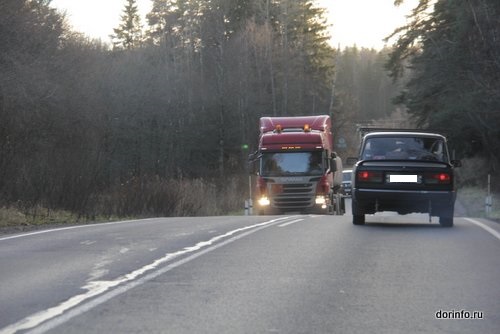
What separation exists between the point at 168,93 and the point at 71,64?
22248 millimetres

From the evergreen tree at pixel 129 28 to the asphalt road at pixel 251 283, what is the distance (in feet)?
240

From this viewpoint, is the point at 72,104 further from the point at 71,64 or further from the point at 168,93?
the point at 168,93

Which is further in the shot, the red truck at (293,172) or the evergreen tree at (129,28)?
the evergreen tree at (129,28)

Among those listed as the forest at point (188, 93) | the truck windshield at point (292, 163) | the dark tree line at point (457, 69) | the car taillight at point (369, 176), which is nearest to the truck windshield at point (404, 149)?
the car taillight at point (369, 176)

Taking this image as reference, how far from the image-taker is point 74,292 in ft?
26.5

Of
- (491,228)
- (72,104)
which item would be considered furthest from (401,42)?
(491,228)

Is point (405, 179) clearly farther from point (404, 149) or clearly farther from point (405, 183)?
point (404, 149)

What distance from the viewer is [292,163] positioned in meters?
25.9

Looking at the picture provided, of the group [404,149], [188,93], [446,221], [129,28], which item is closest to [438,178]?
[404,149]

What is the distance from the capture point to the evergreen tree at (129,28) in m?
85.3

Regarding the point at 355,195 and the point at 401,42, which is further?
the point at 401,42

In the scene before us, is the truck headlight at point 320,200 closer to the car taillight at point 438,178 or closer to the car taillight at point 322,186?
the car taillight at point 322,186

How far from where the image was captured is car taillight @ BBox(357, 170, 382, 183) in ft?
50.3

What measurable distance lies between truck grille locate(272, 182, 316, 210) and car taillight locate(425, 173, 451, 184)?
1084 cm
